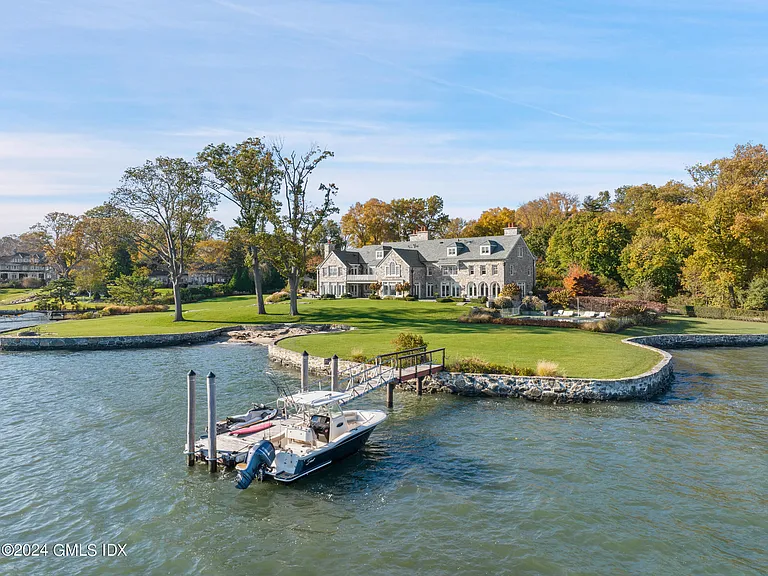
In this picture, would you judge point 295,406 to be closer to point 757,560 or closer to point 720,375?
point 757,560

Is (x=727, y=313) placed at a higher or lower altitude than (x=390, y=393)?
higher

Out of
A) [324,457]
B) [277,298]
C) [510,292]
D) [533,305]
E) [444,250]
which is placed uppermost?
[444,250]

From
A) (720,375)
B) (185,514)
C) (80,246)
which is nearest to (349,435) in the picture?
(185,514)

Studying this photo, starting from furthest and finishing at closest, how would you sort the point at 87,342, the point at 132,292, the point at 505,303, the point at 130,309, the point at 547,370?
the point at 132,292
the point at 130,309
the point at 505,303
the point at 87,342
the point at 547,370

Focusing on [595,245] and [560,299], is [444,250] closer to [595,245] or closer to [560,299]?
[595,245]

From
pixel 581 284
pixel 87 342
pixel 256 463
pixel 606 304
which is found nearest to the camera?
pixel 256 463

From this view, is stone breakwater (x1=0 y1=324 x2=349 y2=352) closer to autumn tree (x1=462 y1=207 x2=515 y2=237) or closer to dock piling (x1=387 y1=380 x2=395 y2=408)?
dock piling (x1=387 y1=380 x2=395 y2=408)

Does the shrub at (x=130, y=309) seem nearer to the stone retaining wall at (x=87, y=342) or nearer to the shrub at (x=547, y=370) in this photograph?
the stone retaining wall at (x=87, y=342)

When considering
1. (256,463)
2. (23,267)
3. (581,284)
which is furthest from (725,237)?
(23,267)
